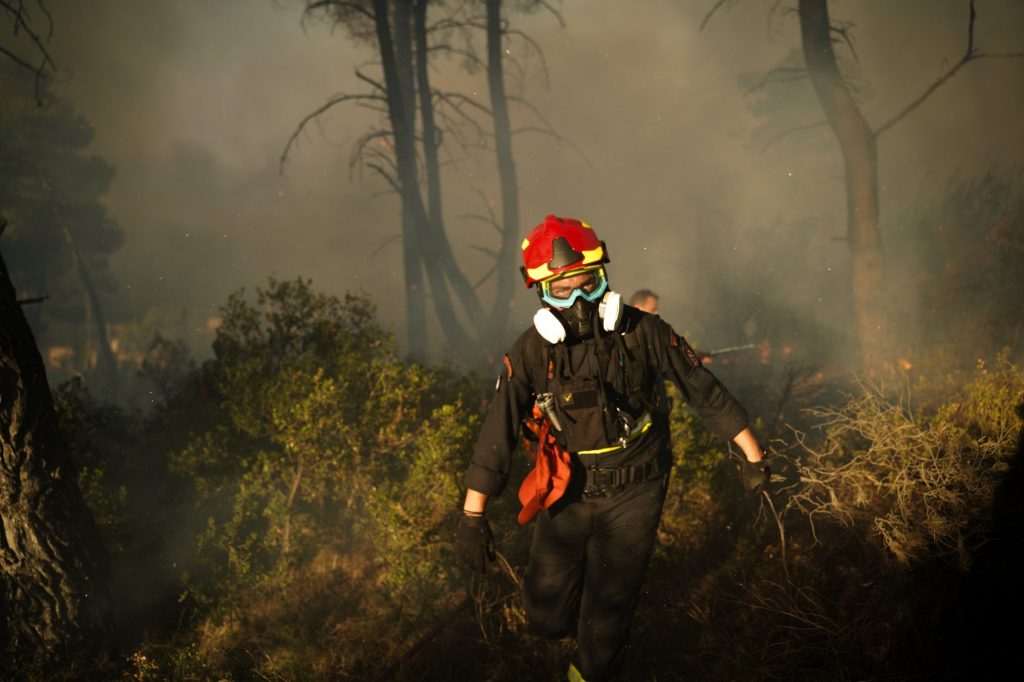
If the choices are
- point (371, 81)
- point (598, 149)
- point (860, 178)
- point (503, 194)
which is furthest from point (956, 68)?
point (598, 149)

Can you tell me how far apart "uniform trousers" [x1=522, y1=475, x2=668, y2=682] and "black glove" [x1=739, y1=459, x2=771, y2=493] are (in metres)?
0.42

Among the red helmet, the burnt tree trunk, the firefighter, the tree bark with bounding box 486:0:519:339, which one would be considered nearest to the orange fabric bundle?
the firefighter

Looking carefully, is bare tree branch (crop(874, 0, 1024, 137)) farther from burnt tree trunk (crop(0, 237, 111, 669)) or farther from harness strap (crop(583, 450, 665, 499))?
burnt tree trunk (crop(0, 237, 111, 669))

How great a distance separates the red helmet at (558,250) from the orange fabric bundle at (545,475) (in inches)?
28.7

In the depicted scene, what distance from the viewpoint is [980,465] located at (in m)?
3.18

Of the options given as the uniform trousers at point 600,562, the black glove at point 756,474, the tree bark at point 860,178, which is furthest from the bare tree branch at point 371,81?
the black glove at point 756,474

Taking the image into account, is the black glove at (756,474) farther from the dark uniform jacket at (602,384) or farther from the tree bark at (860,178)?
the tree bark at (860,178)

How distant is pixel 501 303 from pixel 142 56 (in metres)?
19.2

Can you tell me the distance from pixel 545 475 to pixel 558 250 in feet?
3.74

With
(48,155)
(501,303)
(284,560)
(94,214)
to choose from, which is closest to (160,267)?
(94,214)

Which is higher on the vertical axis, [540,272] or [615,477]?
[540,272]

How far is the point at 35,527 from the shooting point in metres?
3.44

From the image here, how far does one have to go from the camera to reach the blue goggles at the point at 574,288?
2812mm

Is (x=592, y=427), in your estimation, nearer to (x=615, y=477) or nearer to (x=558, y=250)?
(x=615, y=477)
